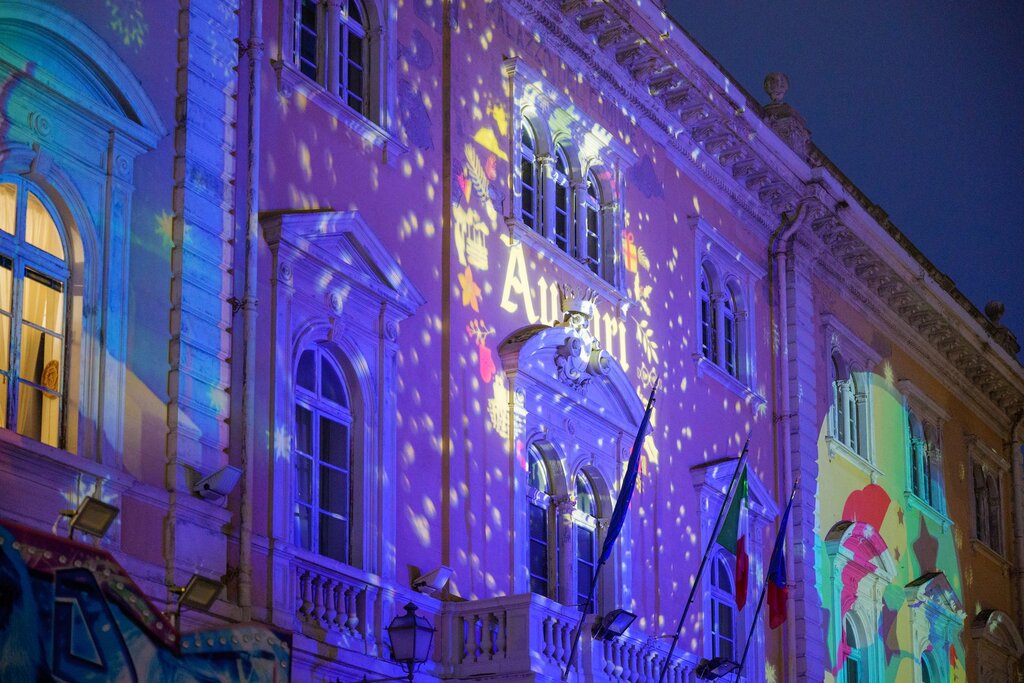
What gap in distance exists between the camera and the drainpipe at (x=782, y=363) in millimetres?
21781

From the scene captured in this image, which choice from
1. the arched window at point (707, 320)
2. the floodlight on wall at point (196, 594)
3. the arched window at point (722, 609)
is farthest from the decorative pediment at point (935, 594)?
the floodlight on wall at point (196, 594)

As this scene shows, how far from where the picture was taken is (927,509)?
26.3 m

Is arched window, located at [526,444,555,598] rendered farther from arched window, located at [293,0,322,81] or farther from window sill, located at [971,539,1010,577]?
window sill, located at [971,539,1010,577]

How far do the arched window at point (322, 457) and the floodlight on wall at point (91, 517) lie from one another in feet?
8.49

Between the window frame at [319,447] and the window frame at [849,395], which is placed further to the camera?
the window frame at [849,395]

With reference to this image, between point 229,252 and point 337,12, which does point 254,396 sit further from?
point 337,12

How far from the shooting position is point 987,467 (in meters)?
29.7

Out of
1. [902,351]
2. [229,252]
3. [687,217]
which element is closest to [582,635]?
[229,252]

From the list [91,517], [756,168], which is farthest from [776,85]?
[91,517]

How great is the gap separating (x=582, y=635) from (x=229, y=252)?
13.7ft

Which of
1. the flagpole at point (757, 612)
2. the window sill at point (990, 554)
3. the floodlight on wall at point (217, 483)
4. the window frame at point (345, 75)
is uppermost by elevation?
the window frame at point (345, 75)

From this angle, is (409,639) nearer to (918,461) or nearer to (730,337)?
(730,337)

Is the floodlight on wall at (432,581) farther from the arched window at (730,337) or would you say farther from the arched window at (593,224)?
the arched window at (730,337)

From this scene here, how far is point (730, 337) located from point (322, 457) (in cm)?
819
